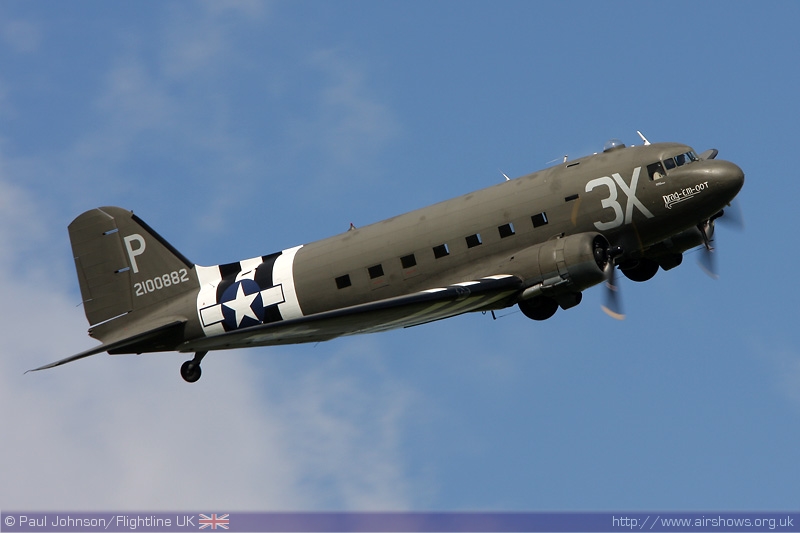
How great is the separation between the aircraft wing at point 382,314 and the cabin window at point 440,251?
Answer: 1.38m

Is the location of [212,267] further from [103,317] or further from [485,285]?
[485,285]

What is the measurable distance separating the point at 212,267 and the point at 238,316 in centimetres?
219

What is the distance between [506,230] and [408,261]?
2.90m

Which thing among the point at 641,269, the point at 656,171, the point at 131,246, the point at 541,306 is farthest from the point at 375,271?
the point at 131,246

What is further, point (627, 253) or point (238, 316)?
point (238, 316)

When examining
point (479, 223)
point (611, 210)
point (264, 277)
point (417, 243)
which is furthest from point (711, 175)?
point (264, 277)

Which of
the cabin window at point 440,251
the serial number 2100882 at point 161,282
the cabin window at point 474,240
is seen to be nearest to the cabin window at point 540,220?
the cabin window at point 474,240

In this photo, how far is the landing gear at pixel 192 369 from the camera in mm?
33156

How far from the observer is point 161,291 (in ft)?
109

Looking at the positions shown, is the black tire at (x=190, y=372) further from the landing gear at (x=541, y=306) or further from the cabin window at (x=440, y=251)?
the landing gear at (x=541, y=306)

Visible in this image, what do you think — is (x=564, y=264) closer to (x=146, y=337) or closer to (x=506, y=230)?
(x=506, y=230)

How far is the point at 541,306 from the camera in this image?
1150 inches

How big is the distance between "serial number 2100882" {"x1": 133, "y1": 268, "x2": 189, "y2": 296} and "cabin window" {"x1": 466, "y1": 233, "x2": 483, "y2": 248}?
9.15 meters

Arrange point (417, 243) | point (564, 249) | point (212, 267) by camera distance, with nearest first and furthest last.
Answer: point (564, 249) < point (417, 243) < point (212, 267)
